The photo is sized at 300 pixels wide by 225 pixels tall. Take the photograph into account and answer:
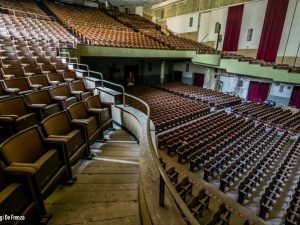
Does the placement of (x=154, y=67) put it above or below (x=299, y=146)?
above

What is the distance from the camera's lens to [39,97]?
1.80 meters

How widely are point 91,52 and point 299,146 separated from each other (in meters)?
5.48

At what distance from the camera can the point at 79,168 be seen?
4.45 feet

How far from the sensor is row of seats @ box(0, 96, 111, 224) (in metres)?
0.80

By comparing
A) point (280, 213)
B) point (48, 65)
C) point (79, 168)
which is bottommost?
point (280, 213)

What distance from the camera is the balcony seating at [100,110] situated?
173 centimetres

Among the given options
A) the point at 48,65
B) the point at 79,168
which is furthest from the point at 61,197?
the point at 48,65

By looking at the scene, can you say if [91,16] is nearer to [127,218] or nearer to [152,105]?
[152,105]

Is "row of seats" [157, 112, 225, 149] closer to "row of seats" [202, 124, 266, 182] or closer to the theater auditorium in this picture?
the theater auditorium

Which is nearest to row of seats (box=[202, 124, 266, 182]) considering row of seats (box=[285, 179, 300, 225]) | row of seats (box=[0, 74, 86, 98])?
row of seats (box=[285, 179, 300, 225])

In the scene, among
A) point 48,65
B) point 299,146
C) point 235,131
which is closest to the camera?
point 48,65

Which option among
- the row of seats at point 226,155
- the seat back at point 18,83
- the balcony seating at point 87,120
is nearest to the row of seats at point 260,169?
the row of seats at point 226,155

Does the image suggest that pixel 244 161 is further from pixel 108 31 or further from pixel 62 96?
pixel 108 31

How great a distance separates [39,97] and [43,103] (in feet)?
0.22
